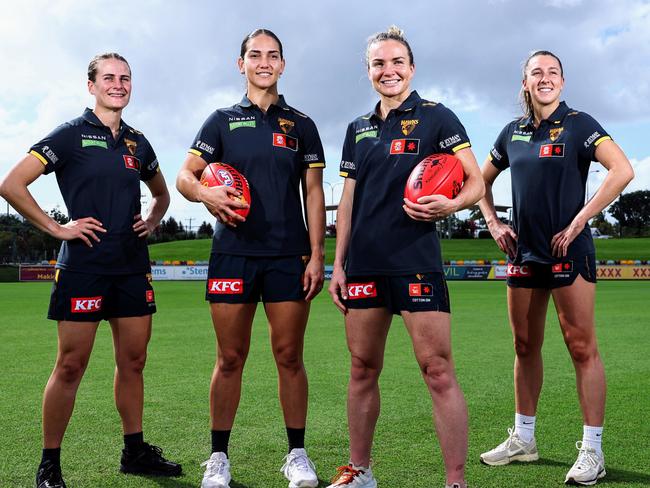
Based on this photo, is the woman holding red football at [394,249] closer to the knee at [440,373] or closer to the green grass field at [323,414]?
the knee at [440,373]

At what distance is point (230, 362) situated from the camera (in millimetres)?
4406

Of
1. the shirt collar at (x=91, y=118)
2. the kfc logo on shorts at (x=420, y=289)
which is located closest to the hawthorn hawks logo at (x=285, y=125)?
the shirt collar at (x=91, y=118)

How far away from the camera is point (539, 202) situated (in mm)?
4672

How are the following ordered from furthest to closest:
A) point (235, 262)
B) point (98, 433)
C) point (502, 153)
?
point (98, 433) < point (502, 153) < point (235, 262)

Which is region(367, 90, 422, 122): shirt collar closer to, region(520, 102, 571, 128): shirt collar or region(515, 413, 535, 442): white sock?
region(520, 102, 571, 128): shirt collar

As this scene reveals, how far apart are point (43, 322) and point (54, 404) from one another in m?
10.8

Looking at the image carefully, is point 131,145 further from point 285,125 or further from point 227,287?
point 227,287

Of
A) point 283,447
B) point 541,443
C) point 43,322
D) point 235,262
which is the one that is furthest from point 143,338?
point 43,322

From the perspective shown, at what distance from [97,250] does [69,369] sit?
77cm

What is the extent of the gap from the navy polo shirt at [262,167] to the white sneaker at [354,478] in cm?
Answer: 136

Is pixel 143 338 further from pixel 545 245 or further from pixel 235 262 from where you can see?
pixel 545 245

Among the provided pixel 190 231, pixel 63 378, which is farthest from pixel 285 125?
pixel 190 231

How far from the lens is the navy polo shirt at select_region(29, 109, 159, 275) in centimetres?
447

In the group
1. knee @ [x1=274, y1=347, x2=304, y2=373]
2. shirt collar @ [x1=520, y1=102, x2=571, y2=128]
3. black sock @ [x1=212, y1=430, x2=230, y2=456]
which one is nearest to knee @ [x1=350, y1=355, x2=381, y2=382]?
knee @ [x1=274, y1=347, x2=304, y2=373]
